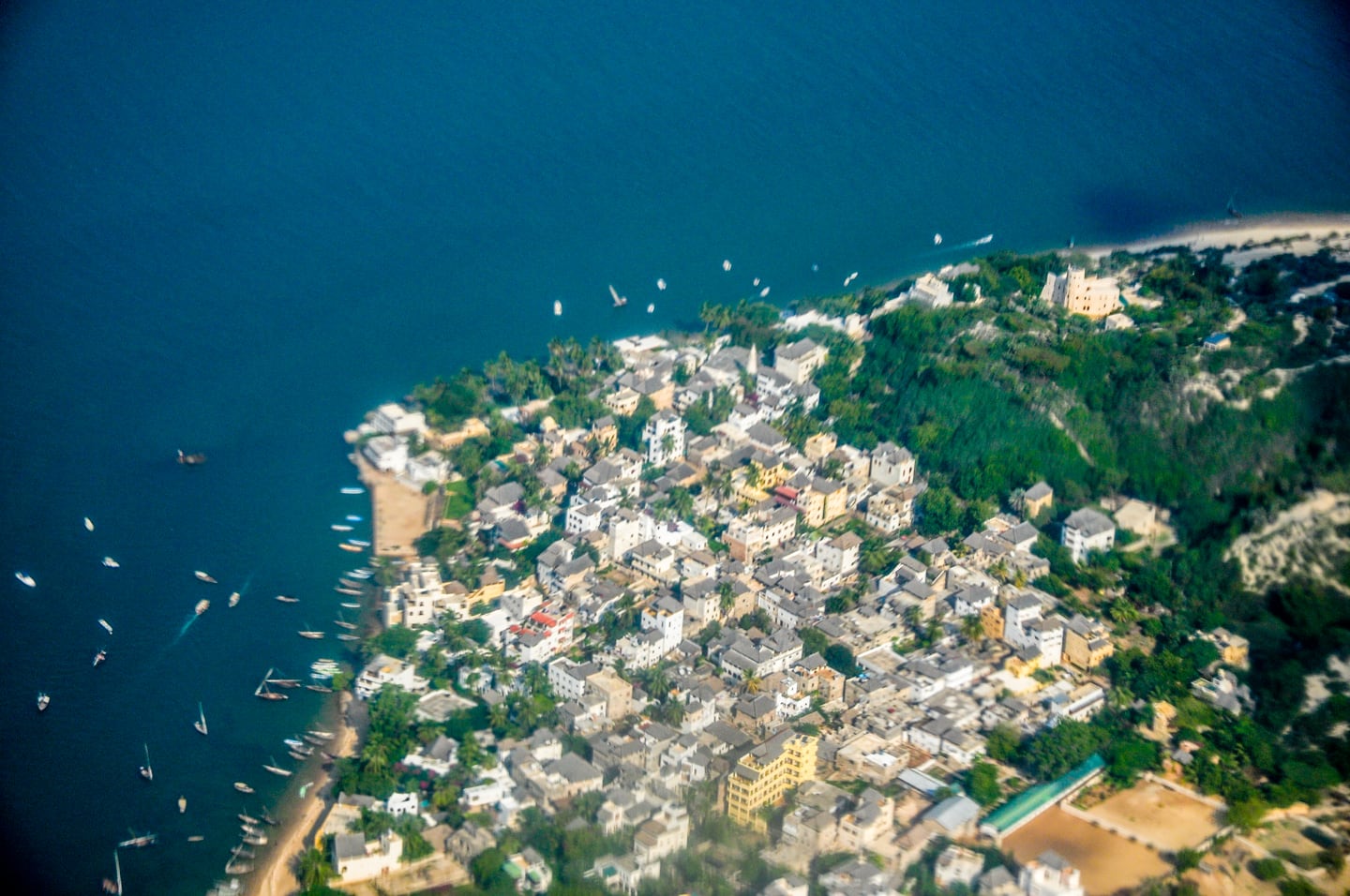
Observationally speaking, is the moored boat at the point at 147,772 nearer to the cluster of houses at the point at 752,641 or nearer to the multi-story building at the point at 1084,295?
the cluster of houses at the point at 752,641

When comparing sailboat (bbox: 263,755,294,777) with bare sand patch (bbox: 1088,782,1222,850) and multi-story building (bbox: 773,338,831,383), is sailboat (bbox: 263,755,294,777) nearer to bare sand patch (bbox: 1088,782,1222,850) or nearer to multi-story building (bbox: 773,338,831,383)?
bare sand patch (bbox: 1088,782,1222,850)

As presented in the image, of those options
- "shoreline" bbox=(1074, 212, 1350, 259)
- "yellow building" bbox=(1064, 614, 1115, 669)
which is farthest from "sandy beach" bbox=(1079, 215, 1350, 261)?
"yellow building" bbox=(1064, 614, 1115, 669)

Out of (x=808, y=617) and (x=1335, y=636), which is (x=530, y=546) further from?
(x=1335, y=636)

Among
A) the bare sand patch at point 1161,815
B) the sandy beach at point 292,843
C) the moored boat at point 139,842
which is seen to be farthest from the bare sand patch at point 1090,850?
the moored boat at point 139,842

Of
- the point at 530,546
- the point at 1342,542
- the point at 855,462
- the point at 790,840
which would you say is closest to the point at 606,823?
the point at 790,840

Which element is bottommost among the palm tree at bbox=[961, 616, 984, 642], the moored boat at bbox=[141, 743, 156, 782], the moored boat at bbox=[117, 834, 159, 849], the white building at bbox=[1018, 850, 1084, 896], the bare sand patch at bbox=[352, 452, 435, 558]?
the white building at bbox=[1018, 850, 1084, 896]
